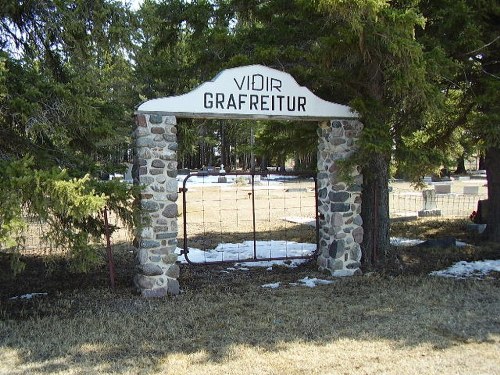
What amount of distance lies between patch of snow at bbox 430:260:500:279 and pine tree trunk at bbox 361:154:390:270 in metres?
0.98

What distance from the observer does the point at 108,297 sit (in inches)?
267

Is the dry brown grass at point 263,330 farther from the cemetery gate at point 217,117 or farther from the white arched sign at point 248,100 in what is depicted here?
the white arched sign at point 248,100

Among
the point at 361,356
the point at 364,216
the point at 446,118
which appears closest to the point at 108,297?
the point at 361,356

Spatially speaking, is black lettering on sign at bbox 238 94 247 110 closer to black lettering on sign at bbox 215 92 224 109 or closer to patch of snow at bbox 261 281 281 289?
black lettering on sign at bbox 215 92 224 109

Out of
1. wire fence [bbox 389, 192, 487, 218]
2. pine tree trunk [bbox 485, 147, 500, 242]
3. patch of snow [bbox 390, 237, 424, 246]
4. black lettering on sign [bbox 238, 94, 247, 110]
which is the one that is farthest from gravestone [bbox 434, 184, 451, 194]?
black lettering on sign [bbox 238, 94, 247, 110]

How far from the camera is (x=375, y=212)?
28.5ft

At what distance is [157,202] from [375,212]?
3831 millimetres

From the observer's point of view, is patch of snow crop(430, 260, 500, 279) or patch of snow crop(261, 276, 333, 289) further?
patch of snow crop(430, 260, 500, 279)

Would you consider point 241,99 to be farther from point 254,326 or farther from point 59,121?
point 254,326

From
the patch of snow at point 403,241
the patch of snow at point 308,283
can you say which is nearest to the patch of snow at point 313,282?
the patch of snow at point 308,283

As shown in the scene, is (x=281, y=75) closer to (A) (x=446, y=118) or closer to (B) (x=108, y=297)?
(B) (x=108, y=297)

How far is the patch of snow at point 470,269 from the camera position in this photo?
26.0 feet

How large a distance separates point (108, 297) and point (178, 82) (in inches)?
196

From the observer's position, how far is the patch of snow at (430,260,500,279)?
792 cm
